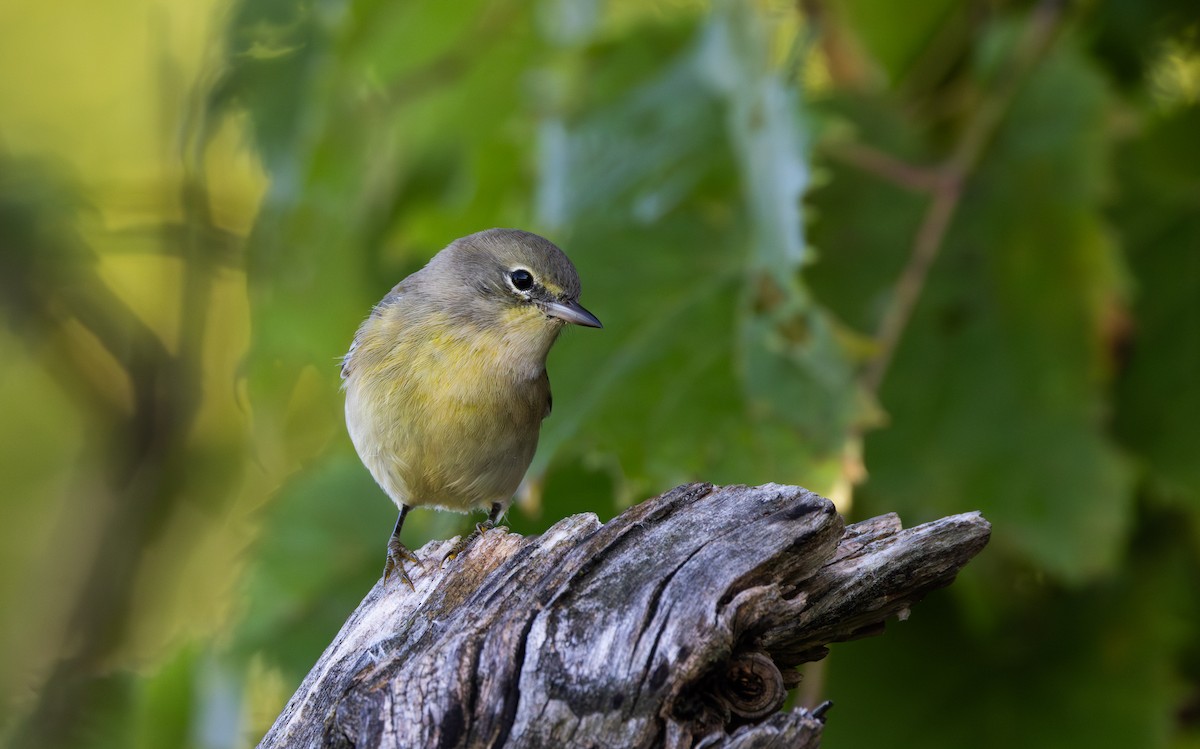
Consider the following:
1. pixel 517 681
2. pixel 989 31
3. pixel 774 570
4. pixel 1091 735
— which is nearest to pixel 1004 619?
pixel 1091 735

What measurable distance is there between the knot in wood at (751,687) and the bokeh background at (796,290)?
3.70ft

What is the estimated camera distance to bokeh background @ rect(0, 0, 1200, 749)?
344 centimetres

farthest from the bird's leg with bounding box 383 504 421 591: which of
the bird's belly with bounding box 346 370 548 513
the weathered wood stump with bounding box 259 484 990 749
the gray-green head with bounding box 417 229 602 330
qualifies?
the gray-green head with bounding box 417 229 602 330

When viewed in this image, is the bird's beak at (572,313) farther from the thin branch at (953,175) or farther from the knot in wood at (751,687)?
the knot in wood at (751,687)

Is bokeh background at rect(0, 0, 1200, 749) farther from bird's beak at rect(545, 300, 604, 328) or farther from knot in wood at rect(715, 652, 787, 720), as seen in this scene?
knot in wood at rect(715, 652, 787, 720)

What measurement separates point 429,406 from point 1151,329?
7.89 ft

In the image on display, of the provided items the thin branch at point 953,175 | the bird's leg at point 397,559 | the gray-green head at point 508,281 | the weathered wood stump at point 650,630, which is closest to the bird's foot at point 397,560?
the bird's leg at point 397,559

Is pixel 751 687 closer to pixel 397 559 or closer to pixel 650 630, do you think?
pixel 650 630

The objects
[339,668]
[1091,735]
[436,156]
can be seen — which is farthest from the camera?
[436,156]

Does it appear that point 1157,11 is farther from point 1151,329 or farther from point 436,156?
point 436,156

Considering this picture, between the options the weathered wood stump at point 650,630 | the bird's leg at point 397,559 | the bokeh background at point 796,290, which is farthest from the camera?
the bokeh background at point 796,290

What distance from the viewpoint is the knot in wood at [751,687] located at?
2043 mm

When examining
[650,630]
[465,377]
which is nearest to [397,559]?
[465,377]

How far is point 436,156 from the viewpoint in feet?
16.4
